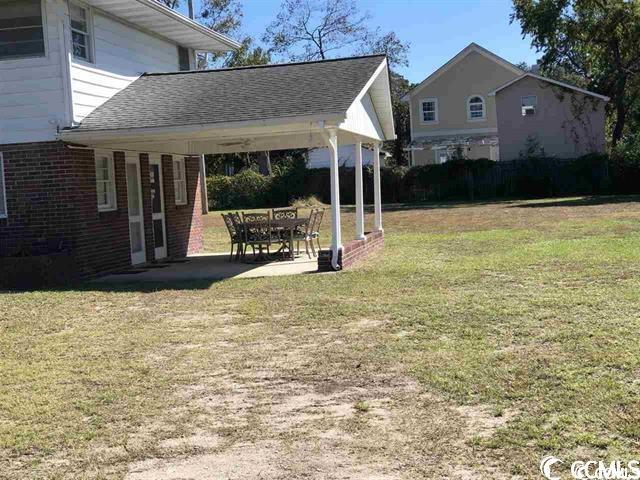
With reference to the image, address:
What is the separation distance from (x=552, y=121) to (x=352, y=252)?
2769 cm

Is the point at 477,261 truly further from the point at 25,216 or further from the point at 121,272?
the point at 25,216

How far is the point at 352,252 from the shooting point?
1305 cm

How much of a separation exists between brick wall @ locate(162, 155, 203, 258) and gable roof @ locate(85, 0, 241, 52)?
8.89 ft

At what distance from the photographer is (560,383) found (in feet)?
17.3

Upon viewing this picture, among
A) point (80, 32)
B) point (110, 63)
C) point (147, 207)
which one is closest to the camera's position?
point (80, 32)

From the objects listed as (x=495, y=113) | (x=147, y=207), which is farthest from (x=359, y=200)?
(x=495, y=113)

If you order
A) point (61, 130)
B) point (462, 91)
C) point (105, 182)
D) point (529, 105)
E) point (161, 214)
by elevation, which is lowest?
point (161, 214)

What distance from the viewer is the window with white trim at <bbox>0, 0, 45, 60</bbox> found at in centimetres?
1201

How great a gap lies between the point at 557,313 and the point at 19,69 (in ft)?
31.5

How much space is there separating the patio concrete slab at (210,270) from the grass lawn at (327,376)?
1242 mm

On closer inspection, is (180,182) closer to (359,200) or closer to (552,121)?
(359,200)

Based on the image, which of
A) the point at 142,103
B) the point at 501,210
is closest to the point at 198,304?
the point at 142,103

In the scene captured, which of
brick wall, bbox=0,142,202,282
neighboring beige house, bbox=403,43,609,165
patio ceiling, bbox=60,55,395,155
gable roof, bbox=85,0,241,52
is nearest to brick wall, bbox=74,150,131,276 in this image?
brick wall, bbox=0,142,202,282

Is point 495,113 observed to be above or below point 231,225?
above
